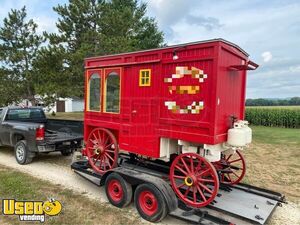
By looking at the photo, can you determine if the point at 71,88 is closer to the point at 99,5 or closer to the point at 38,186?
the point at 99,5

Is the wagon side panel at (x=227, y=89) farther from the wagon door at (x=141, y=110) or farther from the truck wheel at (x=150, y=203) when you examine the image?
the truck wheel at (x=150, y=203)

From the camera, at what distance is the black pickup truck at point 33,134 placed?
730 centimetres

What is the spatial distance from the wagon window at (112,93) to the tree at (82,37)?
10274mm

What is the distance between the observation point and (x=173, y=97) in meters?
4.57

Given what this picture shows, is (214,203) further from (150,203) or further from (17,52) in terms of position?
(17,52)

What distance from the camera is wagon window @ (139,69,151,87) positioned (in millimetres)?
4930

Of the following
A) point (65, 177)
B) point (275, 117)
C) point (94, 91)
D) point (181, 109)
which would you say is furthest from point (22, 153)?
point (275, 117)

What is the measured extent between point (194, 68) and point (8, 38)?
68.4 feet

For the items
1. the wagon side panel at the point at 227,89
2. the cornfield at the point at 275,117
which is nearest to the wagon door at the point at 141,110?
the wagon side panel at the point at 227,89

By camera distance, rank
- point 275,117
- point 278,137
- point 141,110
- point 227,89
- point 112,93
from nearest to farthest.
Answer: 1. point 227,89
2. point 141,110
3. point 112,93
4. point 278,137
5. point 275,117

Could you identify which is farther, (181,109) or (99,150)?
(99,150)

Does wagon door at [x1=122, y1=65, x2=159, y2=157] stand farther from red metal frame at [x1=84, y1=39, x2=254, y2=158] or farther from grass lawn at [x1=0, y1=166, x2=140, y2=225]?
grass lawn at [x1=0, y1=166, x2=140, y2=225]

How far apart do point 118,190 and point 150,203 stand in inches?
31.2

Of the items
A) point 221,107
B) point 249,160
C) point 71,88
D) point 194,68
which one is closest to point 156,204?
point 221,107
